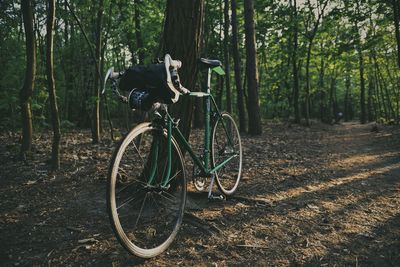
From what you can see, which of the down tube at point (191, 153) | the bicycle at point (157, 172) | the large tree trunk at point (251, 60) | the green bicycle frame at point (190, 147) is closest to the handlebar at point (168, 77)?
the bicycle at point (157, 172)

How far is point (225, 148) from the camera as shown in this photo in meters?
4.93

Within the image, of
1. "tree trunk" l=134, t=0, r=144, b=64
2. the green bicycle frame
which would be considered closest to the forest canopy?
"tree trunk" l=134, t=0, r=144, b=64

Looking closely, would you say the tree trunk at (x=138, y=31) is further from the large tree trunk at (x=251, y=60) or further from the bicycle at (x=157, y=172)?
the bicycle at (x=157, y=172)

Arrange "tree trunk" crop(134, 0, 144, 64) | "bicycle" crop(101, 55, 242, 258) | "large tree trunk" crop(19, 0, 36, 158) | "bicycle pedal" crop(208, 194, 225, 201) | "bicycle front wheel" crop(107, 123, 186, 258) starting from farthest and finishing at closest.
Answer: "tree trunk" crop(134, 0, 144, 64), "large tree trunk" crop(19, 0, 36, 158), "bicycle pedal" crop(208, 194, 225, 201), "bicycle" crop(101, 55, 242, 258), "bicycle front wheel" crop(107, 123, 186, 258)

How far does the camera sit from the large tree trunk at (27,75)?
6688 millimetres

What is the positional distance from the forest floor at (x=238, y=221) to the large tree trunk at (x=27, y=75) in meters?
0.76

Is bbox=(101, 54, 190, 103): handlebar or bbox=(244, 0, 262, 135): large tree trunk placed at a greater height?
bbox=(244, 0, 262, 135): large tree trunk

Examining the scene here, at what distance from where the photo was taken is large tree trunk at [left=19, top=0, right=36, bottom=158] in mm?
6688

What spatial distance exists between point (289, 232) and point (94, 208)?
2406mm

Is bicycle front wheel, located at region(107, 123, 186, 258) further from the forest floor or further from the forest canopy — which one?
the forest canopy

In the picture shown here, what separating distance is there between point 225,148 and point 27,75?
194 inches

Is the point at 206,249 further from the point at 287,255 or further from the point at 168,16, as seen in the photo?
the point at 168,16

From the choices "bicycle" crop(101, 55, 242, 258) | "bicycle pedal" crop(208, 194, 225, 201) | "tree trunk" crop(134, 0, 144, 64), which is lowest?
"bicycle pedal" crop(208, 194, 225, 201)

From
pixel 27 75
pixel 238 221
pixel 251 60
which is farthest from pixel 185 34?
pixel 251 60
